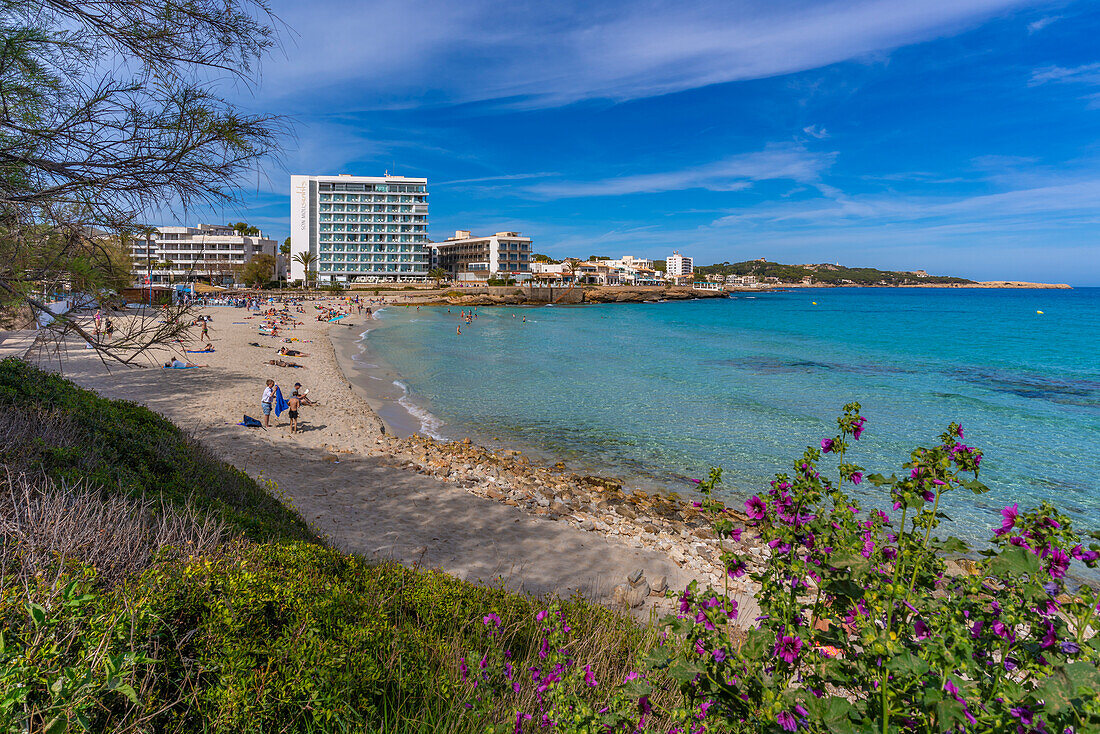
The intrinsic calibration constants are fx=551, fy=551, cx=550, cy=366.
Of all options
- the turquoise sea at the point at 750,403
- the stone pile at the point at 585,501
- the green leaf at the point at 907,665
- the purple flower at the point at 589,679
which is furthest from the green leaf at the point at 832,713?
the turquoise sea at the point at 750,403

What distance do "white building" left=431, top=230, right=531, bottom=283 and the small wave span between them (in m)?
99.2

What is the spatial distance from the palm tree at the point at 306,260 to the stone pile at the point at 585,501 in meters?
98.0

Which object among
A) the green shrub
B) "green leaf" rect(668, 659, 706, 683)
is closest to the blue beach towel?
the green shrub

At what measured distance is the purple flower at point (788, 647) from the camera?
2199 mm

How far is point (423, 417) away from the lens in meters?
18.1

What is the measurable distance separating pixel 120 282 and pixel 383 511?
5991mm

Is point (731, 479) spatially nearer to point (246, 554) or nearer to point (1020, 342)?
point (246, 554)

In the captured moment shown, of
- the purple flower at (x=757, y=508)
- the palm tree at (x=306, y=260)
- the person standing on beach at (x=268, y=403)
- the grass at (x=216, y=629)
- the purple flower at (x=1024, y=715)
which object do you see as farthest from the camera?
the palm tree at (x=306, y=260)

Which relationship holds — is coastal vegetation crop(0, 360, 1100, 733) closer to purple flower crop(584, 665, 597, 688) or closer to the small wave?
purple flower crop(584, 665, 597, 688)

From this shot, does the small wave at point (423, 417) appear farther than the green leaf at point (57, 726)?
Yes

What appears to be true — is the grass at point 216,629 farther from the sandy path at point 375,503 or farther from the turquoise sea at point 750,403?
the turquoise sea at point 750,403

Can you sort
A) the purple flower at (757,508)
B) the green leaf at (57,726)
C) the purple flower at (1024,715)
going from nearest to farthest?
the purple flower at (1024,715) → the green leaf at (57,726) → the purple flower at (757,508)

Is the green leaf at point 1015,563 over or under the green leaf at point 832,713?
over

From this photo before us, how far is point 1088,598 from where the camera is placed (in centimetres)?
196
